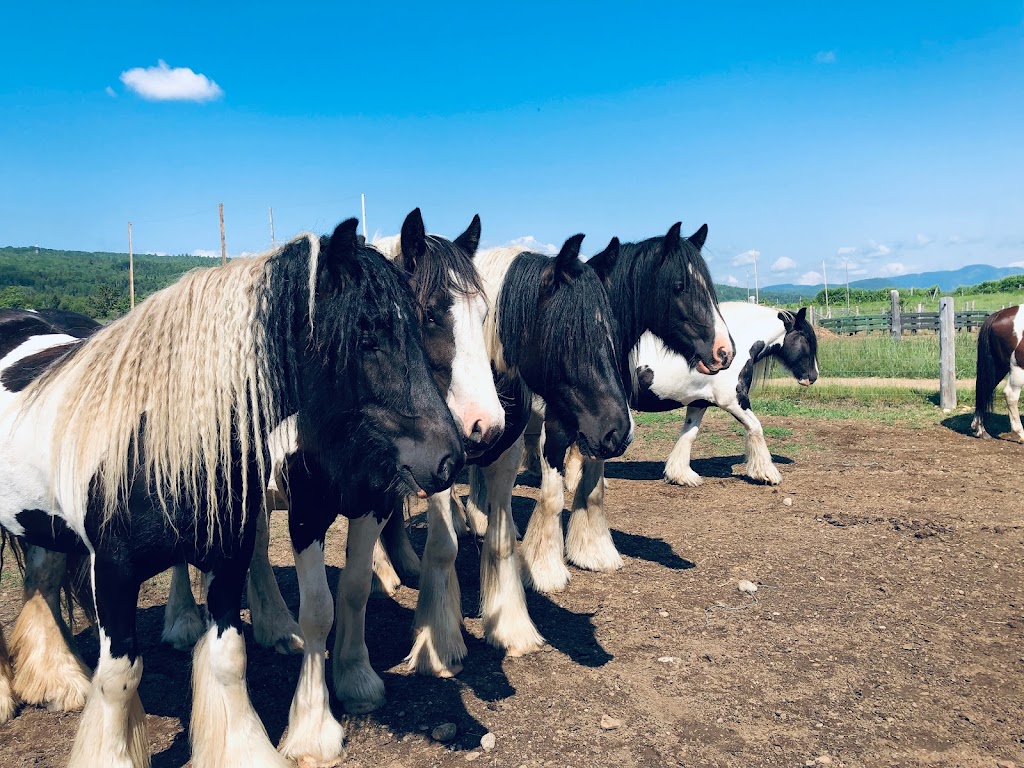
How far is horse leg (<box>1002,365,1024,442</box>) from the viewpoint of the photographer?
10102mm

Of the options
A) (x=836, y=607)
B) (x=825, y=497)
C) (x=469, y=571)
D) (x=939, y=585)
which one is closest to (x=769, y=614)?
(x=836, y=607)

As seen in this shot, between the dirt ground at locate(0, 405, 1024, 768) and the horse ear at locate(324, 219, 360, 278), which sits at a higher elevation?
the horse ear at locate(324, 219, 360, 278)

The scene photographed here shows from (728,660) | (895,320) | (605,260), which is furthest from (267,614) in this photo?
(895,320)

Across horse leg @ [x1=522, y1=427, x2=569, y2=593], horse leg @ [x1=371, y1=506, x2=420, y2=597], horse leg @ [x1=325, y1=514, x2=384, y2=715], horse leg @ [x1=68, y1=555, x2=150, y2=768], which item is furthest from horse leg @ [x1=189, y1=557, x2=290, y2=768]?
horse leg @ [x1=522, y1=427, x2=569, y2=593]

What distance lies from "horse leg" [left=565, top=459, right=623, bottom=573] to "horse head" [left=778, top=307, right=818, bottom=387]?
4805 mm

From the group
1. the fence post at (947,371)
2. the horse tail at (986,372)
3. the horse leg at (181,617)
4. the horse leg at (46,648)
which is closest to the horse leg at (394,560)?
the horse leg at (181,617)

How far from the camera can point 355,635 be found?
3451mm

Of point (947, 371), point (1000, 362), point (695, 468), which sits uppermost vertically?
point (1000, 362)

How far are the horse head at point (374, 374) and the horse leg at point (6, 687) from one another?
101 inches

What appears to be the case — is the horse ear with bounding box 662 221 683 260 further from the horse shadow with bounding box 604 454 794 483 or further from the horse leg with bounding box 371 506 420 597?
the horse shadow with bounding box 604 454 794 483

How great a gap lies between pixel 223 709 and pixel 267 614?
5.19 feet

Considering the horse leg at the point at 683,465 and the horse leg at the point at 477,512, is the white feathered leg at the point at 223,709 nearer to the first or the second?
the horse leg at the point at 477,512

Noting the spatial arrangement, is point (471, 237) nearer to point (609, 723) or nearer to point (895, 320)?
point (609, 723)

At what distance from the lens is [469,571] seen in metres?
5.59
